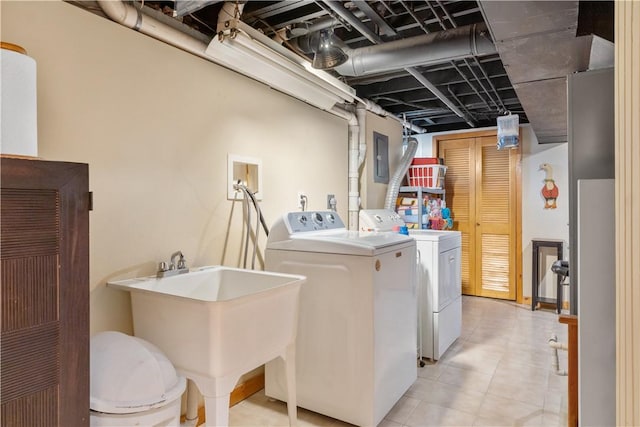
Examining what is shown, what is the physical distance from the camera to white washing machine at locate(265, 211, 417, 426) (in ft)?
7.02

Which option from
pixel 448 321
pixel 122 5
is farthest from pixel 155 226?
pixel 448 321

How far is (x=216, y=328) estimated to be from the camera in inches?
60.4

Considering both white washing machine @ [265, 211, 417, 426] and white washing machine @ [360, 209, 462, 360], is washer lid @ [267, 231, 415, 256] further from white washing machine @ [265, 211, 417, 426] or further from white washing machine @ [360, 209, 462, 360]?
white washing machine @ [360, 209, 462, 360]

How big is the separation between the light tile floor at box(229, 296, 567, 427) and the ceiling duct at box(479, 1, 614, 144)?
6.56ft

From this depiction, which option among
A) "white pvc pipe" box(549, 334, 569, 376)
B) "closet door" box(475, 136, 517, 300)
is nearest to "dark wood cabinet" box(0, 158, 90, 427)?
"white pvc pipe" box(549, 334, 569, 376)

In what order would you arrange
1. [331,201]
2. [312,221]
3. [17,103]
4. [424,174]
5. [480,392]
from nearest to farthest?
[17,103], [480,392], [312,221], [331,201], [424,174]

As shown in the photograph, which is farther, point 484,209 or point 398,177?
point 484,209

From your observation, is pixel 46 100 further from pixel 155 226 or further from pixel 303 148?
pixel 303 148

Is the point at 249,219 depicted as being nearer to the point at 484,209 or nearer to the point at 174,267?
the point at 174,267

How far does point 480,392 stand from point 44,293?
263 centimetres

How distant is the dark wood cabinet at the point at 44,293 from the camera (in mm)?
960

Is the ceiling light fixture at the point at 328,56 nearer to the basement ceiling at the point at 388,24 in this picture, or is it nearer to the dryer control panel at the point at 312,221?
the basement ceiling at the point at 388,24

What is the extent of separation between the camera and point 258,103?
267cm

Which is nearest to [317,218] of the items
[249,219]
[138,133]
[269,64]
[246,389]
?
[249,219]
